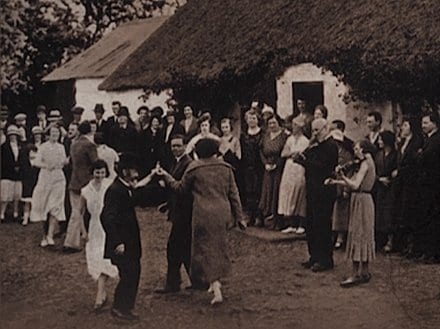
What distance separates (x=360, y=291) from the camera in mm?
3596

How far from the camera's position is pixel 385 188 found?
12.0ft

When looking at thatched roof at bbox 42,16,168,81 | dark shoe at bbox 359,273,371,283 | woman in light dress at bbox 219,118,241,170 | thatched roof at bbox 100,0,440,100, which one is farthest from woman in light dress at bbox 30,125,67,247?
dark shoe at bbox 359,273,371,283

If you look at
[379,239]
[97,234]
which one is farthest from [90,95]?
[379,239]

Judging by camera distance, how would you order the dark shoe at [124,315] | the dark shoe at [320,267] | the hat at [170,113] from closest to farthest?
the dark shoe at [124,315]
the dark shoe at [320,267]
the hat at [170,113]

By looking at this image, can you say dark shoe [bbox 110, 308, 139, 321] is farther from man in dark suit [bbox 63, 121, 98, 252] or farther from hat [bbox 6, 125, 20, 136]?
hat [bbox 6, 125, 20, 136]

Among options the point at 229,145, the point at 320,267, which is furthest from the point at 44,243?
the point at 320,267

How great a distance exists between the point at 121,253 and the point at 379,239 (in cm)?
93

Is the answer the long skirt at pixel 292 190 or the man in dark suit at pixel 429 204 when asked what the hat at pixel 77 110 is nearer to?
the long skirt at pixel 292 190

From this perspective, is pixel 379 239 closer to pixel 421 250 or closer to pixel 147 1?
pixel 421 250

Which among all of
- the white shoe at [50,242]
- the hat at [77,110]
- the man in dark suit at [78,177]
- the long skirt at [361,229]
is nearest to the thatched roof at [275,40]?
the hat at [77,110]

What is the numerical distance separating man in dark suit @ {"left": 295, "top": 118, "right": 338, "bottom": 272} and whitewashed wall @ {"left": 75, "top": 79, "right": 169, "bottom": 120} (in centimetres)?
58

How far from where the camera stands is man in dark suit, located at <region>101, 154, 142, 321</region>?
11.7ft

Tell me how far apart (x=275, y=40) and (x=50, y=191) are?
1.01 meters

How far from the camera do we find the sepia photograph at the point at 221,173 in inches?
140
